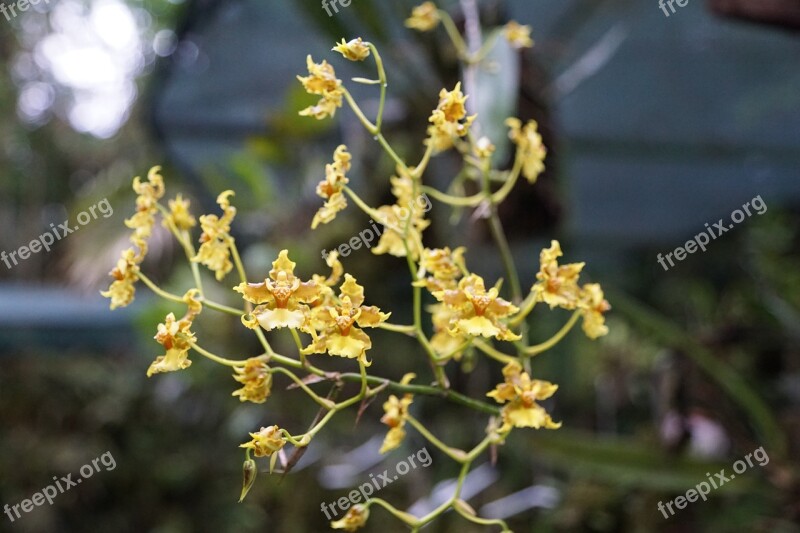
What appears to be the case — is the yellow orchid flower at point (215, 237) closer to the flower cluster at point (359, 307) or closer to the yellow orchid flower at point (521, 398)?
the flower cluster at point (359, 307)

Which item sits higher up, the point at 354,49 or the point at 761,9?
the point at 354,49

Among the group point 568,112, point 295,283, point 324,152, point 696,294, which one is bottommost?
point 696,294

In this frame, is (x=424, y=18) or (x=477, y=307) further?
(x=424, y=18)

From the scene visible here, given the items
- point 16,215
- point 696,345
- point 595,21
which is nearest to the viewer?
point 696,345

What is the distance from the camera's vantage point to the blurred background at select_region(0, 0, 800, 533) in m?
1.04

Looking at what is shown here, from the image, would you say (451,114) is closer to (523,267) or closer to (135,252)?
(135,252)

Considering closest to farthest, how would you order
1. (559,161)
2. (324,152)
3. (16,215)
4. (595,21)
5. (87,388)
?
(559,161), (595,21), (324,152), (87,388), (16,215)

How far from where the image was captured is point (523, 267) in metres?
2.11

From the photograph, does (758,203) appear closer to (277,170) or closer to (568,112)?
(568,112)

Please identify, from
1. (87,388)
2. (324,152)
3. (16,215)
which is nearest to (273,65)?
(324,152)

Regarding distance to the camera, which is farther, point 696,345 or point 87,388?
point 87,388

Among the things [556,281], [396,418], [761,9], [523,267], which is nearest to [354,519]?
[396,418]

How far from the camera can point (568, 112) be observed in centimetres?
142

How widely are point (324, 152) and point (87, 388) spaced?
5.94 feet
